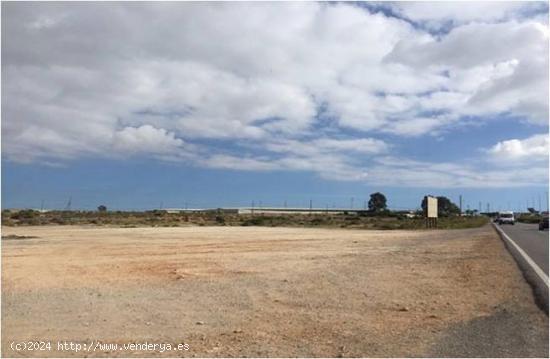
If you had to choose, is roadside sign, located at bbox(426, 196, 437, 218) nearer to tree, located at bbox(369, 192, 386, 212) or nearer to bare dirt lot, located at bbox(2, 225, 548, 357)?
bare dirt lot, located at bbox(2, 225, 548, 357)

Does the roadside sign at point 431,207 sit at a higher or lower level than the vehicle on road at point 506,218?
higher

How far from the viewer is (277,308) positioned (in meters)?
10.5

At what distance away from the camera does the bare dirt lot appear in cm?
777

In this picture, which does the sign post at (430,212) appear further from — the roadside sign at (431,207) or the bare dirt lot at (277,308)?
the bare dirt lot at (277,308)

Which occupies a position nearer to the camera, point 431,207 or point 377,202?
point 431,207

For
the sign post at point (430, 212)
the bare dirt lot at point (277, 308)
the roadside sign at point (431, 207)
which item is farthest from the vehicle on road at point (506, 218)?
the bare dirt lot at point (277, 308)

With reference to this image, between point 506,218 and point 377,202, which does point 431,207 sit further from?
point 377,202

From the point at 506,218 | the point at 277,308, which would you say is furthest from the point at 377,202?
the point at 277,308

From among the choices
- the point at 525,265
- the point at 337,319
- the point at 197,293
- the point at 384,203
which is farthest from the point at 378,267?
the point at 384,203

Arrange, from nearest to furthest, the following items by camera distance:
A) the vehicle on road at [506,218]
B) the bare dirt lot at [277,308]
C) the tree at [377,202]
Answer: the bare dirt lot at [277,308]
the vehicle on road at [506,218]
the tree at [377,202]

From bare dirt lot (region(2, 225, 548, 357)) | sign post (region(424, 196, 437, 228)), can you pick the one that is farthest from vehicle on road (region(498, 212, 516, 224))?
bare dirt lot (region(2, 225, 548, 357))

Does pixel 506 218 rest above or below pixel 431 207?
below

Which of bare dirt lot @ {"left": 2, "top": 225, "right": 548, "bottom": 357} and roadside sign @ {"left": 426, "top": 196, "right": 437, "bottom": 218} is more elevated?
roadside sign @ {"left": 426, "top": 196, "right": 437, "bottom": 218}

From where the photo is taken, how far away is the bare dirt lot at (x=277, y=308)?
25.5 feet
